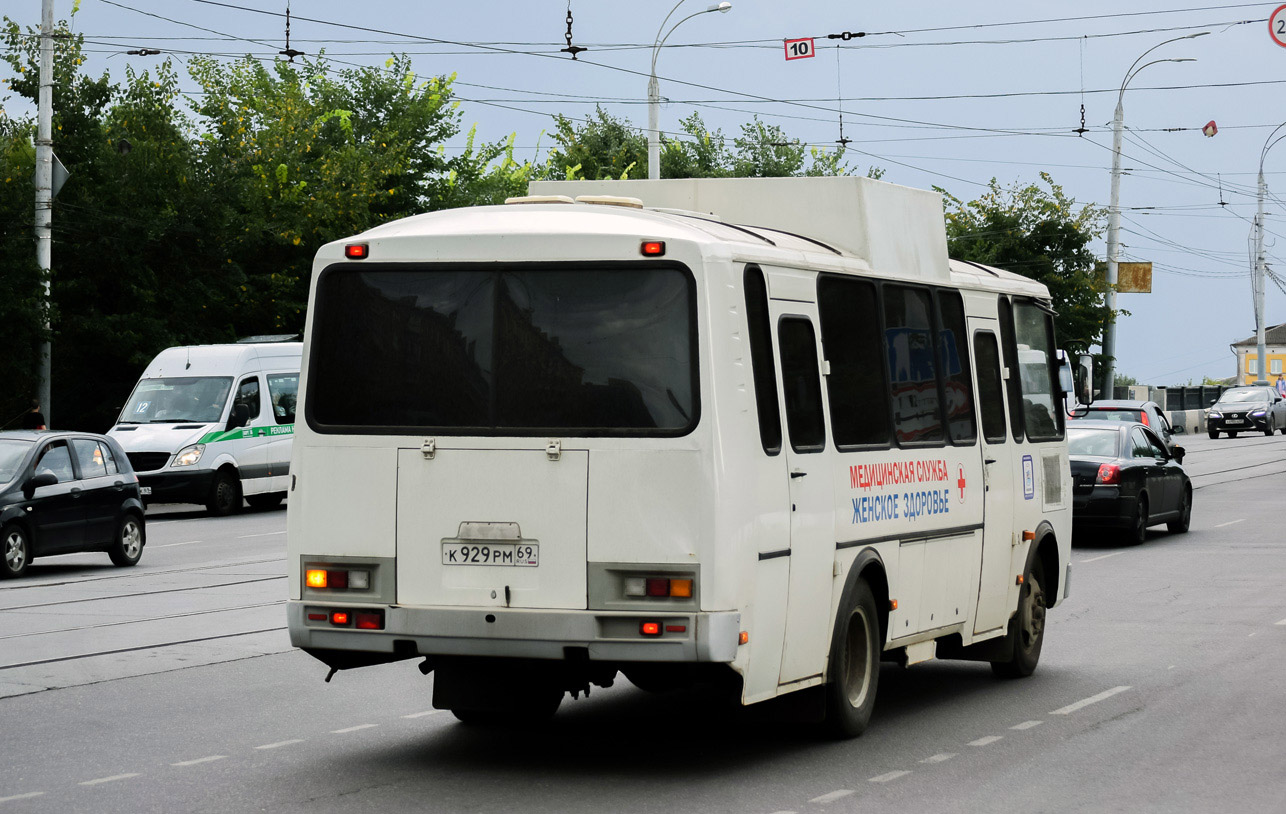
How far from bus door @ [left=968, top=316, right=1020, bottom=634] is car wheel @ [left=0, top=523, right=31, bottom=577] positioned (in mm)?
10585

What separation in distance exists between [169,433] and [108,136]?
33.2ft

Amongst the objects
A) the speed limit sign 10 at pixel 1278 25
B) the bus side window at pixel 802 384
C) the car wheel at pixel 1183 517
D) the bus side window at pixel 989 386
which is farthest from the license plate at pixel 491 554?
the speed limit sign 10 at pixel 1278 25

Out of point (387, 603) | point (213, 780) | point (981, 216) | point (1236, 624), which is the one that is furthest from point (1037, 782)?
point (981, 216)

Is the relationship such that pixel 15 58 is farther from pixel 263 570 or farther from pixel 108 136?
pixel 263 570

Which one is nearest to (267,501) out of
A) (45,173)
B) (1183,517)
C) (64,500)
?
(45,173)

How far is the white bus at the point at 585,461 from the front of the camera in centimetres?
754

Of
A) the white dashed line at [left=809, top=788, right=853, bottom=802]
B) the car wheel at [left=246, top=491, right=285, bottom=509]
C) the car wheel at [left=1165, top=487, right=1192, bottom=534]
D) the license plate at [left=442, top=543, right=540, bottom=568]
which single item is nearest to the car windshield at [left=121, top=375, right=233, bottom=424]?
the car wheel at [left=246, top=491, right=285, bottom=509]

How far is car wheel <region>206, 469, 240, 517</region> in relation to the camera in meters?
27.3

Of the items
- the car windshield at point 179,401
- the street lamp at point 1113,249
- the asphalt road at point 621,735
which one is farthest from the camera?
the street lamp at point 1113,249

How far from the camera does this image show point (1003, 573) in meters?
10.8

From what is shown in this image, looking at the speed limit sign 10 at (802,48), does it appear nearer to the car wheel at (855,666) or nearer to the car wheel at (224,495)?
the car wheel at (224,495)

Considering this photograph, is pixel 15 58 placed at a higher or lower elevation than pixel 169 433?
higher

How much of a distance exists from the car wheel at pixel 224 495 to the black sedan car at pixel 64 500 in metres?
7.65

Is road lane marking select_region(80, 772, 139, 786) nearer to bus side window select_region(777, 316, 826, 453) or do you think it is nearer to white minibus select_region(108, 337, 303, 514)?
bus side window select_region(777, 316, 826, 453)
